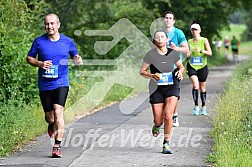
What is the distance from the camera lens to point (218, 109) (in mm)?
11961

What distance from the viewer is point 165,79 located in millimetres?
9977

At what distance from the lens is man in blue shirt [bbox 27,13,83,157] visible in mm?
9609

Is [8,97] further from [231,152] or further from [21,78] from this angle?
[231,152]

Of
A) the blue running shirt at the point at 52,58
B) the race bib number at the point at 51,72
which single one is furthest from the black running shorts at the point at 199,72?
the race bib number at the point at 51,72

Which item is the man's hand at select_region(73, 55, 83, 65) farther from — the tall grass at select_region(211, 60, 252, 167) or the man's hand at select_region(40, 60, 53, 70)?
the tall grass at select_region(211, 60, 252, 167)

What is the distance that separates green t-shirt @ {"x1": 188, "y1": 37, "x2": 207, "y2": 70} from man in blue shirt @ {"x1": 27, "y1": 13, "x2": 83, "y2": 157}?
518 cm

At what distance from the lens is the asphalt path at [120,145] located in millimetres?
9031

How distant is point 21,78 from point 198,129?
4457mm

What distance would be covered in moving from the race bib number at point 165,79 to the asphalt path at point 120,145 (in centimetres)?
100

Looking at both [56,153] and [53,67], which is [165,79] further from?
[56,153]

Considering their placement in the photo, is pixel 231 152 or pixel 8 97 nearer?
pixel 231 152

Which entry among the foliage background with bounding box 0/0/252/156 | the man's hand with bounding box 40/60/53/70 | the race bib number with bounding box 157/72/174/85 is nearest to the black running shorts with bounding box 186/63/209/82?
the foliage background with bounding box 0/0/252/156

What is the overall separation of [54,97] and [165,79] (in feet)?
5.53

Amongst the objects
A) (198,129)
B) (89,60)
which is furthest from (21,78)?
(89,60)
